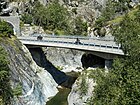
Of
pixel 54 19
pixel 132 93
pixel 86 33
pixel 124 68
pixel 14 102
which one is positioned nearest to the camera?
pixel 132 93

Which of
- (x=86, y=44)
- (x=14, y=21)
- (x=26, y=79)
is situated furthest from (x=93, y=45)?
(x=14, y=21)

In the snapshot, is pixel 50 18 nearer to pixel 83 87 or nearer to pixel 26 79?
pixel 26 79

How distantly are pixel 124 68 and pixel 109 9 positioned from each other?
333ft

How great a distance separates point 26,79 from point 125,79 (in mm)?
21560

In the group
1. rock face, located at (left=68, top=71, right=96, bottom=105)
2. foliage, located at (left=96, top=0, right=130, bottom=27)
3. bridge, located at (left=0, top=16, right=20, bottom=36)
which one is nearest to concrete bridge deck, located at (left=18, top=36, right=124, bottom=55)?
rock face, located at (left=68, top=71, right=96, bottom=105)

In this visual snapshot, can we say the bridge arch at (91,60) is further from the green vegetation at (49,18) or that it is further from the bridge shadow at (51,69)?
the green vegetation at (49,18)

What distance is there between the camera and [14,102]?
4775 cm

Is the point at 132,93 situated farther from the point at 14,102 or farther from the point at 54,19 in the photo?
the point at 54,19

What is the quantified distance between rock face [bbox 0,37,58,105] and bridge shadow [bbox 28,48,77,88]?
3.77 metres

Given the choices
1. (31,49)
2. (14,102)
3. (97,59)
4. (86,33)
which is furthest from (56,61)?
(14,102)

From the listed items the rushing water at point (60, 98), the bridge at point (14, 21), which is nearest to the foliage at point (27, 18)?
the bridge at point (14, 21)

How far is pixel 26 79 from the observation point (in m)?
57.1

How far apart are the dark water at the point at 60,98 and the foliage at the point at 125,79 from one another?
15179 millimetres

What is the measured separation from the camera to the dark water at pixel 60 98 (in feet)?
198
